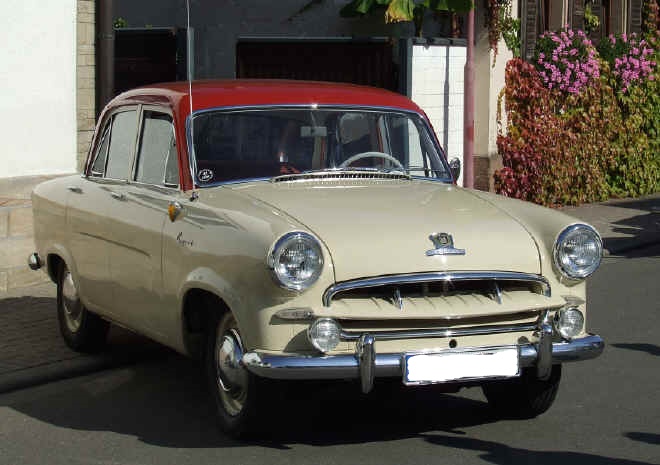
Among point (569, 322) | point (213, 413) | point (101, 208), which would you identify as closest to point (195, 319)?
point (213, 413)

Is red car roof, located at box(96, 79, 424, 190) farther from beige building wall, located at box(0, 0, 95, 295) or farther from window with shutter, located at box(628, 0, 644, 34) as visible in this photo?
window with shutter, located at box(628, 0, 644, 34)

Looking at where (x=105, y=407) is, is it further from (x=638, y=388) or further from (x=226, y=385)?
(x=638, y=388)

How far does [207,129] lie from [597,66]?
1241cm

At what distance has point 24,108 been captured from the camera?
1401 centimetres

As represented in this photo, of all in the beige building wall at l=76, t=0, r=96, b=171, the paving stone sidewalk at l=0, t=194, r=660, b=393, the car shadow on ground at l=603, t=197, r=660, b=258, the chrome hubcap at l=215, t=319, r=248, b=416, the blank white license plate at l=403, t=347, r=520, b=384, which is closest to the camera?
the blank white license plate at l=403, t=347, r=520, b=384

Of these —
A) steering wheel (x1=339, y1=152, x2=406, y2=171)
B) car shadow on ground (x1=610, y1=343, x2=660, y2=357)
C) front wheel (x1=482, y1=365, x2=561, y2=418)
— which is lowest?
car shadow on ground (x1=610, y1=343, x2=660, y2=357)

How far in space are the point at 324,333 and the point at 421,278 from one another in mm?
489

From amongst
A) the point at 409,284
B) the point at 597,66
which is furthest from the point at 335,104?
the point at 597,66

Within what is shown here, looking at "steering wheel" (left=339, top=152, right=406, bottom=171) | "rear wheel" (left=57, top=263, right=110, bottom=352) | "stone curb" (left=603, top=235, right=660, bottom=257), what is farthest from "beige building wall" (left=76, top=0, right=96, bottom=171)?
"steering wheel" (left=339, top=152, right=406, bottom=171)

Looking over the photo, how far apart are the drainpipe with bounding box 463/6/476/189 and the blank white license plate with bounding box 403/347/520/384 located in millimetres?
10258

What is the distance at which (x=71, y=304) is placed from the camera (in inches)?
336

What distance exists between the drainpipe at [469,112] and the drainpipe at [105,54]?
4.61m

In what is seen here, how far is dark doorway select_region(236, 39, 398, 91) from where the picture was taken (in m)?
16.2

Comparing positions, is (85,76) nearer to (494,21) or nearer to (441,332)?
(494,21)
